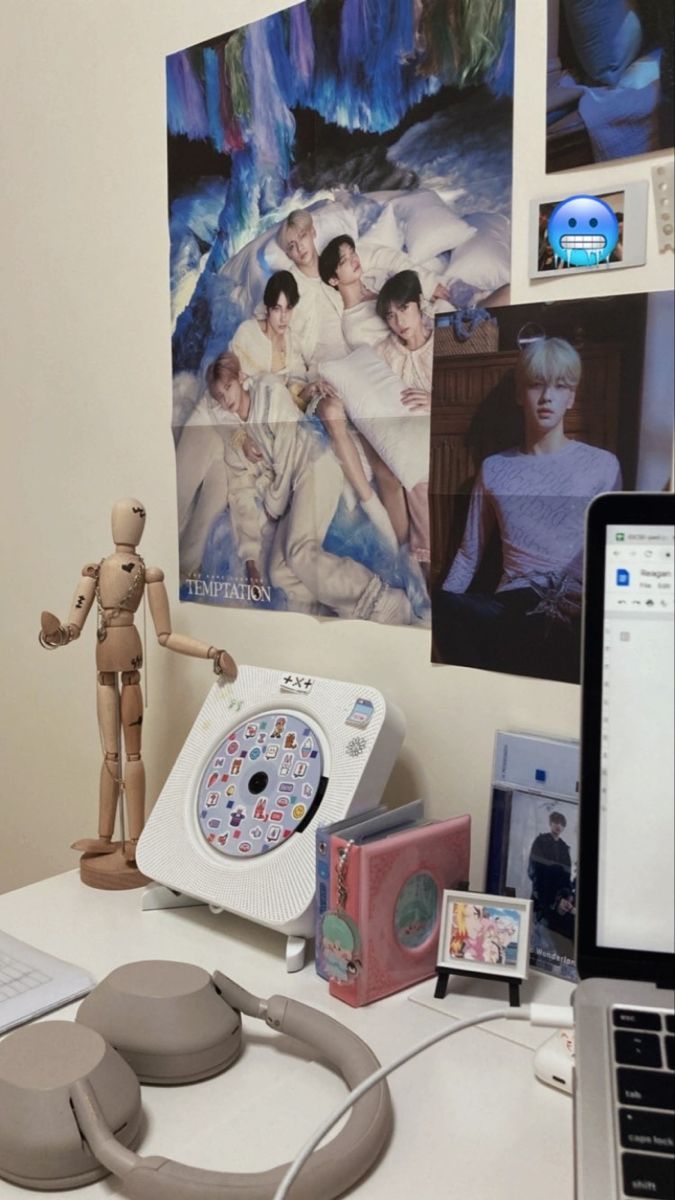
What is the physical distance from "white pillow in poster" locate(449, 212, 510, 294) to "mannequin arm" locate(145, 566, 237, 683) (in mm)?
419

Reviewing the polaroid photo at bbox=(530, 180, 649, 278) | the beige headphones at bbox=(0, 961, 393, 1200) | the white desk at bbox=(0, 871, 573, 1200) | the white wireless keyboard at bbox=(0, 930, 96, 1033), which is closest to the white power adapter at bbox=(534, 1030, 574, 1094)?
the white desk at bbox=(0, 871, 573, 1200)

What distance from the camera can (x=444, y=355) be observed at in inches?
36.0

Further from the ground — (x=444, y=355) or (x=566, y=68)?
(x=566, y=68)

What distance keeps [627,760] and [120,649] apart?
616mm

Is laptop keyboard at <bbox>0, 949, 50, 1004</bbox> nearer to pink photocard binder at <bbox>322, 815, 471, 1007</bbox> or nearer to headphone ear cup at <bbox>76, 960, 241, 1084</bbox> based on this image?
headphone ear cup at <bbox>76, 960, 241, 1084</bbox>

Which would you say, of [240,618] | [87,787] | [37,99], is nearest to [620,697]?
[240,618]

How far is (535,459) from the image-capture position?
867mm

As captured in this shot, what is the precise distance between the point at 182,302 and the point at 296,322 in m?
0.17

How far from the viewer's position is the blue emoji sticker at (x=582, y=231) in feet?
2.65

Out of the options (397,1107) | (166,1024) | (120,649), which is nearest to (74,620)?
(120,649)

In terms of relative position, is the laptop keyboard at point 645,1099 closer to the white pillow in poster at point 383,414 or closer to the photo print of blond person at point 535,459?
the photo print of blond person at point 535,459

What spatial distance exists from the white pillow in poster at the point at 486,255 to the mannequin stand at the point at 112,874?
631 millimetres

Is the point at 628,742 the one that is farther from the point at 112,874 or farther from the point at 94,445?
the point at 94,445

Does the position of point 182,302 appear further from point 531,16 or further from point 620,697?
point 620,697
